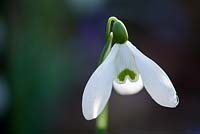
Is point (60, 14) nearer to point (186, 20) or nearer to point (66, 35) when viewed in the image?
point (66, 35)

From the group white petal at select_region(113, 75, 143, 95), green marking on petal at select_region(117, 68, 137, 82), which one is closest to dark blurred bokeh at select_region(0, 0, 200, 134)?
white petal at select_region(113, 75, 143, 95)

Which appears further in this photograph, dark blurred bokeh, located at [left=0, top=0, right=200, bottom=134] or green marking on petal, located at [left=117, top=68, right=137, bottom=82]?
dark blurred bokeh, located at [left=0, top=0, right=200, bottom=134]

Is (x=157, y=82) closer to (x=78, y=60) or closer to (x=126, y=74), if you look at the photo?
(x=126, y=74)

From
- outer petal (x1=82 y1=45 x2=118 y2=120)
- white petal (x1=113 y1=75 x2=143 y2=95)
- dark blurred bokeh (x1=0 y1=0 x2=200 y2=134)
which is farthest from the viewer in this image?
dark blurred bokeh (x1=0 y1=0 x2=200 y2=134)

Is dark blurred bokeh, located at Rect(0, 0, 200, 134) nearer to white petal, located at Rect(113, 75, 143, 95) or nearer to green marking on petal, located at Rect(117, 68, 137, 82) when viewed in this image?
white petal, located at Rect(113, 75, 143, 95)

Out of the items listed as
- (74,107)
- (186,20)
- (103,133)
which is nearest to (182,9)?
(186,20)

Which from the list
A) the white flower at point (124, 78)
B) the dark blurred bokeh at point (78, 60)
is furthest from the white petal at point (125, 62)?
the dark blurred bokeh at point (78, 60)

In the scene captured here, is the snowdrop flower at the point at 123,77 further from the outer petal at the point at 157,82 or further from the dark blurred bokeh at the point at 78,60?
the dark blurred bokeh at the point at 78,60
